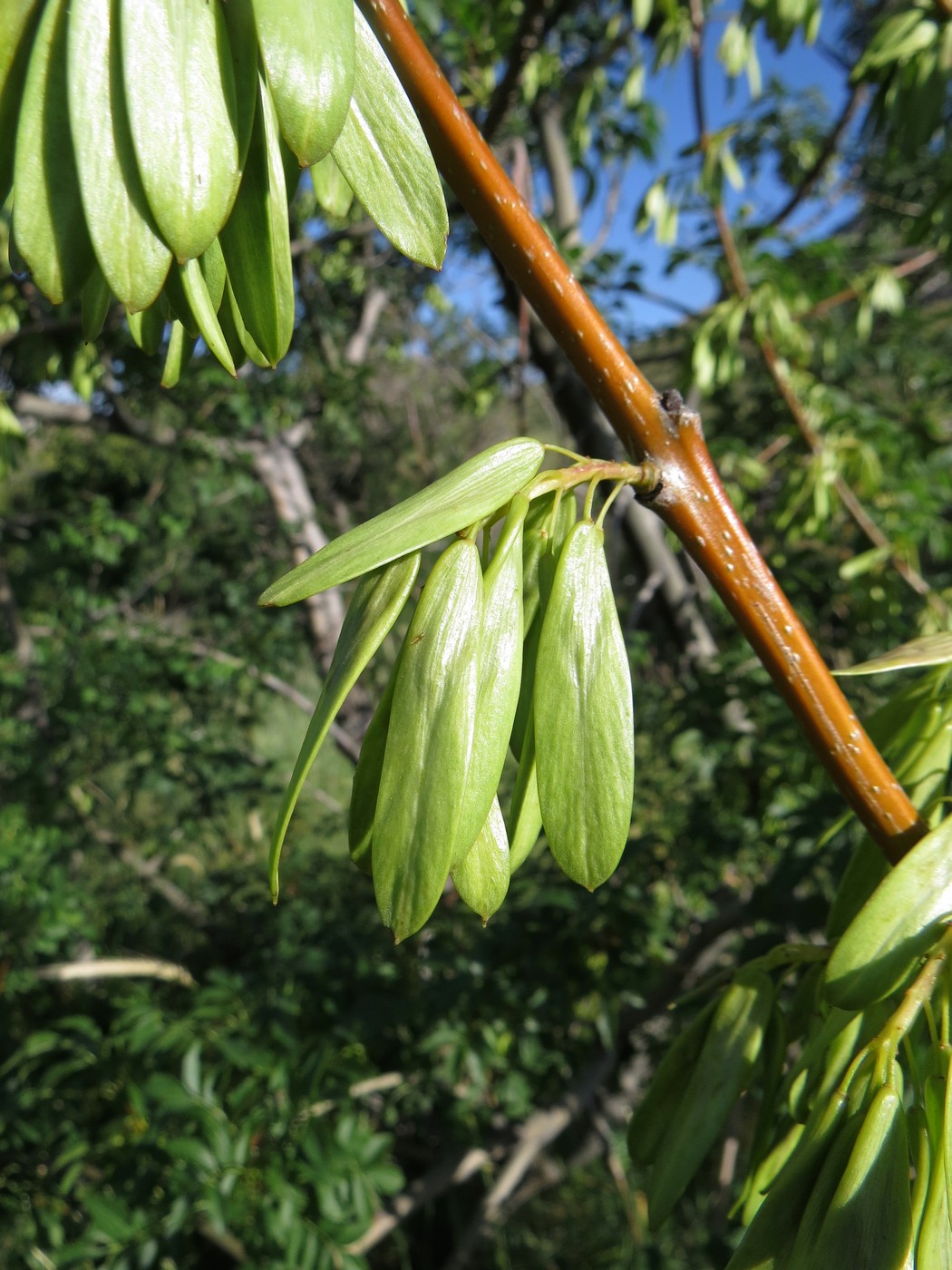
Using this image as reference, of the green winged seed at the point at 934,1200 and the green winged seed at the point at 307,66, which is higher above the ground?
the green winged seed at the point at 307,66

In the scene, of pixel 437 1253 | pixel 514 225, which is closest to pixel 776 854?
pixel 437 1253

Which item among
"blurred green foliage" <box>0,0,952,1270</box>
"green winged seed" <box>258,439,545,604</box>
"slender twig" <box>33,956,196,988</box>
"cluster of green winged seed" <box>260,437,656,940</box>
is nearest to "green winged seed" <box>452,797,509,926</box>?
"cluster of green winged seed" <box>260,437,656,940</box>

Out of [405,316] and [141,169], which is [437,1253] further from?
[405,316]

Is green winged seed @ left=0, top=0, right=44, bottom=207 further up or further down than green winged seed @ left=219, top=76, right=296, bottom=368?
further up

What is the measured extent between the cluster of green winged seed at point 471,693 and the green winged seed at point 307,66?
117 mm

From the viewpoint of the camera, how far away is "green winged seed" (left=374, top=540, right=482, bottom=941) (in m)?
0.29

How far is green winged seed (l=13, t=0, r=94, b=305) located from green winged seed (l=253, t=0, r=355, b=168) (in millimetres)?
61

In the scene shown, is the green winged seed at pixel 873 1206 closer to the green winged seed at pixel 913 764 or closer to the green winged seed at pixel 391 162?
the green winged seed at pixel 913 764

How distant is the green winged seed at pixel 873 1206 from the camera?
321 millimetres

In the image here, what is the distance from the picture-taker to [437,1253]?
212 cm

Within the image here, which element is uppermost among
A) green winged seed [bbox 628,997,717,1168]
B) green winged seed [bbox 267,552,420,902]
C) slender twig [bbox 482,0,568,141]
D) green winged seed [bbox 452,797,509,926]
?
slender twig [bbox 482,0,568,141]

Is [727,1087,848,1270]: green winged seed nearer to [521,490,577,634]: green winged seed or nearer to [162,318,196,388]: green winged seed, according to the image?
[521,490,577,634]: green winged seed

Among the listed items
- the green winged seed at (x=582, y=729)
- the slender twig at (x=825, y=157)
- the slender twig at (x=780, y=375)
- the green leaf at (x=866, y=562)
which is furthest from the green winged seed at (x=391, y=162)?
the slender twig at (x=825, y=157)

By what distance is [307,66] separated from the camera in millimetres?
271
